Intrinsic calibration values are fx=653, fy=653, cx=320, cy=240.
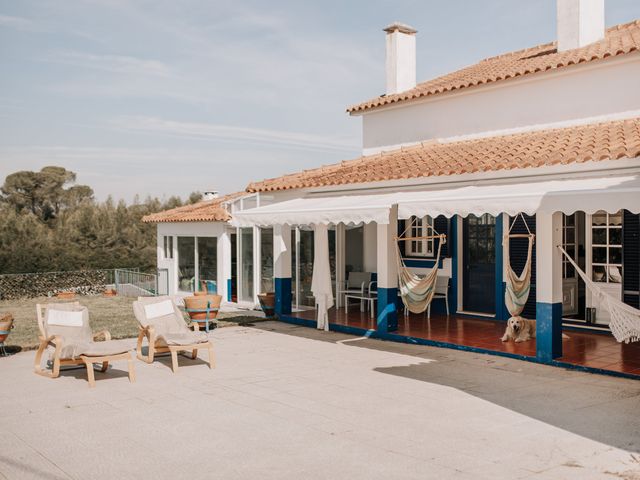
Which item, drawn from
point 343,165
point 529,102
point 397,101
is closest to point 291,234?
point 343,165

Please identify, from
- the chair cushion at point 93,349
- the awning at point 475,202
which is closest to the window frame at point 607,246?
the awning at point 475,202

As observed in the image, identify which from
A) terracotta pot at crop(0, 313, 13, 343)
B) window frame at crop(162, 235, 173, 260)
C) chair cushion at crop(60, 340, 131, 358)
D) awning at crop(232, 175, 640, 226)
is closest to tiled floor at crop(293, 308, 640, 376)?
awning at crop(232, 175, 640, 226)

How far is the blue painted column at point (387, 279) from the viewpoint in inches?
607

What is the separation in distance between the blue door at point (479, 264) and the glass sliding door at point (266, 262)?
22.8ft

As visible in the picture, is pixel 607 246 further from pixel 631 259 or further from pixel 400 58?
pixel 400 58

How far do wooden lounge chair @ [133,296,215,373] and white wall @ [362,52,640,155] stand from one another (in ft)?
34.5

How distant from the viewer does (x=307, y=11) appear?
23938mm

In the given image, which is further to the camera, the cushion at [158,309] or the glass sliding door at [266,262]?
the glass sliding door at [266,262]

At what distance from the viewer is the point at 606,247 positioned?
15.3 meters

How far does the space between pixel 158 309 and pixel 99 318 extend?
27.0 ft

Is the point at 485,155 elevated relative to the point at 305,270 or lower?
elevated

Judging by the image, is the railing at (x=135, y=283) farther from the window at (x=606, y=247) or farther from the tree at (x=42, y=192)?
the tree at (x=42, y=192)

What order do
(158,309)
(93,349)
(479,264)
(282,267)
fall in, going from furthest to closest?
(282,267), (479,264), (158,309), (93,349)

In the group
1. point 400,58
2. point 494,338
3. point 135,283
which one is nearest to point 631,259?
point 494,338
